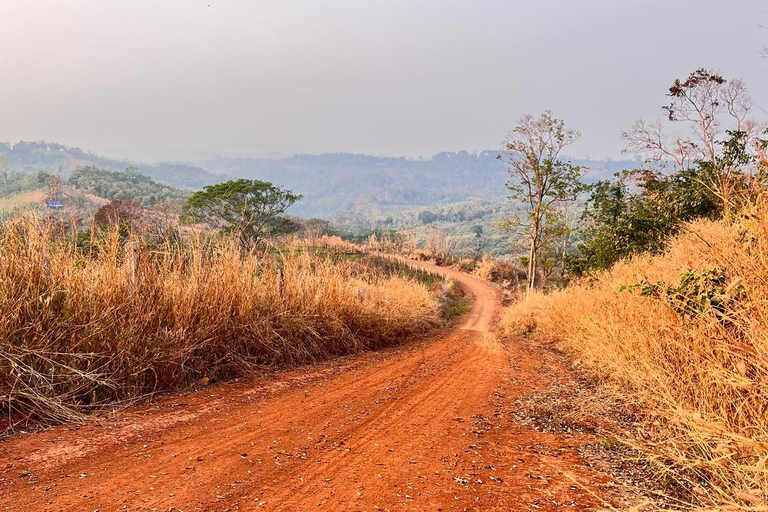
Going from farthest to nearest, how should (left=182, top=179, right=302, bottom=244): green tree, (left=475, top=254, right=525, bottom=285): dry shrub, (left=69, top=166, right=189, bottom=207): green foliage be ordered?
1. (left=69, top=166, right=189, bottom=207): green foliage
2. (left=475, top=254, right=525, bottom=285): dry shrub
3. (left=182, top=179, right=302, bottom=244): green tree

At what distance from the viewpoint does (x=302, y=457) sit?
3070 mm

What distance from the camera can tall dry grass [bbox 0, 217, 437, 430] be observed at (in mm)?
3627

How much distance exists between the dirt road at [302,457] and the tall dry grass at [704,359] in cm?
68

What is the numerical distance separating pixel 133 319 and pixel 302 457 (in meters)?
2.64

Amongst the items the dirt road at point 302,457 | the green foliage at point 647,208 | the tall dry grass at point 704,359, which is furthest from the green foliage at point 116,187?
the tall dry grass at point 704,359

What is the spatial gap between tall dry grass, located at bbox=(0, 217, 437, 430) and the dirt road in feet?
1.48

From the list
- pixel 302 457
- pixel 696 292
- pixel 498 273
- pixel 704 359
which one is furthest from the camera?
pixel 498 273

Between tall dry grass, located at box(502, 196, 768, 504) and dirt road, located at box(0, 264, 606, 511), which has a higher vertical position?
tall dry grass, located at box(502, 196, 768, 504)

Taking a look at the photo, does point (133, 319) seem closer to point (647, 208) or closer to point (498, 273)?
point (647, 208)

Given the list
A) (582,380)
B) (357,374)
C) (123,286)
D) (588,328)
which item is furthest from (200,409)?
(588,328)

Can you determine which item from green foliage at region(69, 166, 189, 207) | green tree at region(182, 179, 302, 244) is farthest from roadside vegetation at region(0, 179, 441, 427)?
green foliage at region(69, 166, 189, 207)

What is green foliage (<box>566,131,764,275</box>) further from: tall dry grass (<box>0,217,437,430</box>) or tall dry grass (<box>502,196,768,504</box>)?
tall dry grass (<box>0,217,437,430</box>)

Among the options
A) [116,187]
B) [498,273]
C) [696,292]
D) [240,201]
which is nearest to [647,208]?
[696,292]

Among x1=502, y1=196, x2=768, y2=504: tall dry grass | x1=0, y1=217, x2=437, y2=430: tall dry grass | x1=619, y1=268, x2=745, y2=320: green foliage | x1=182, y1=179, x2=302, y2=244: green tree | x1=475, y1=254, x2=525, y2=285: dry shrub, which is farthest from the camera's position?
x1=475, y1=254, x2=525, y2=285: dry shrub
